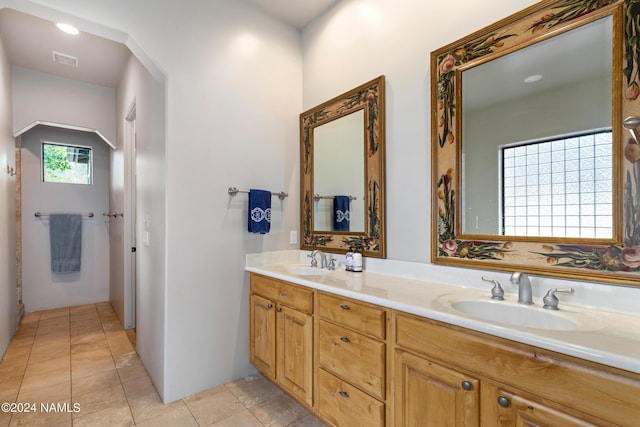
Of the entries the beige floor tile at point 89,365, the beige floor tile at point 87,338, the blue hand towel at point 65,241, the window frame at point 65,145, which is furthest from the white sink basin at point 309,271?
the window frame at point 65,145

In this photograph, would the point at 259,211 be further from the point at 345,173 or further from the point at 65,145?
the point at 65,145

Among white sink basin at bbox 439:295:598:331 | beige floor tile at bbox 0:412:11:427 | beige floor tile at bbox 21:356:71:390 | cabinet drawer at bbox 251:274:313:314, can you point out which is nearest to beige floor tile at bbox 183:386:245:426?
cabinet drawer at bbox 251:274:313:314

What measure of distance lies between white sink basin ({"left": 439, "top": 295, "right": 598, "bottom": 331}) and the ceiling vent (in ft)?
13.5

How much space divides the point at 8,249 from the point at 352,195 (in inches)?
130

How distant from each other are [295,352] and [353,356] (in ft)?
1.69

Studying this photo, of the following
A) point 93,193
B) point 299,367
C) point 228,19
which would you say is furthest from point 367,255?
point 93,193

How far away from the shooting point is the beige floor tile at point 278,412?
74.7 inches

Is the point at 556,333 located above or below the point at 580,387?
above

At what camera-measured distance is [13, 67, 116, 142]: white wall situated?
11.5 feet

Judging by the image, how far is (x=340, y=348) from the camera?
5.24ft

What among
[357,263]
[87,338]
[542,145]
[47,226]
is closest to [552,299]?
[542,145]

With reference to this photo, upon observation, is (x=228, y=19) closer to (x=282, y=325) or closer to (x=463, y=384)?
(x=282, y=325)

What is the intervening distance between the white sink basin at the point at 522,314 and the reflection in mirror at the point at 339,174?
93 centimetres

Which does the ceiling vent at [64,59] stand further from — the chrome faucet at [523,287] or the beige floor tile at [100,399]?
the chrome faucet at [523,287]
